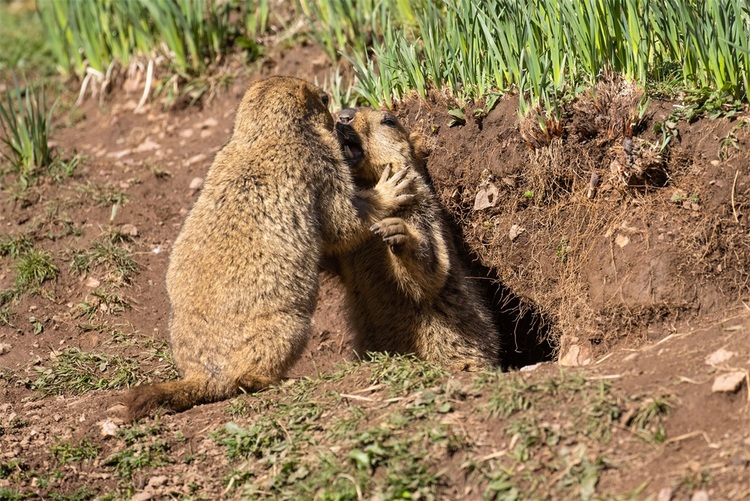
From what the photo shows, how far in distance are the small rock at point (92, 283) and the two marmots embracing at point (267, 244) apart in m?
1.30

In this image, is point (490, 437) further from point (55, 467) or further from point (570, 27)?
point (570, 27)

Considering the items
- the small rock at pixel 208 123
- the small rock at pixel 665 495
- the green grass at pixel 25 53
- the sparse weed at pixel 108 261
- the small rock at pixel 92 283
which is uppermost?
the green grass at pixel 25 53

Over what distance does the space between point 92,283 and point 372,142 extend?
88.4 inches

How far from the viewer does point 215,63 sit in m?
7.62

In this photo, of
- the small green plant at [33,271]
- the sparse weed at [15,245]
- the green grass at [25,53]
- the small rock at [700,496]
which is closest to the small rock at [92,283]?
the small green plant at [33,271]

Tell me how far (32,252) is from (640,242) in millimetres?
4127

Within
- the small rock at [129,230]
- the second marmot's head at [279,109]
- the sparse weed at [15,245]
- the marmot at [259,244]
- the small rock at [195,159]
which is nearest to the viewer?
the marmot at [259,244]

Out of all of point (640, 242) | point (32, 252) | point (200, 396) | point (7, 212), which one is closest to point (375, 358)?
point (200, 396)

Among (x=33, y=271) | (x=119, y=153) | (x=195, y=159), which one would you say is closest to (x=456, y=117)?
(x=195, y=159)

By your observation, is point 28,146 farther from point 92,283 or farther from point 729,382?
point 729,382

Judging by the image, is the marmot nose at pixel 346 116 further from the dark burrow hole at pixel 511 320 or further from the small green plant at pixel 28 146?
the small green plant at pixel 28 146

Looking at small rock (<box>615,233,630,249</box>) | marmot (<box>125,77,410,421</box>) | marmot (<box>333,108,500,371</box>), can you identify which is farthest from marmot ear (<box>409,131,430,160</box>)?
small rock (<box>615,233,630,249</box>)

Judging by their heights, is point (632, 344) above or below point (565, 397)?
below

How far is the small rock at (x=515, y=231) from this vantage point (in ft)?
18.0
